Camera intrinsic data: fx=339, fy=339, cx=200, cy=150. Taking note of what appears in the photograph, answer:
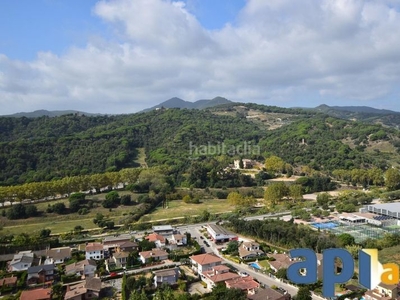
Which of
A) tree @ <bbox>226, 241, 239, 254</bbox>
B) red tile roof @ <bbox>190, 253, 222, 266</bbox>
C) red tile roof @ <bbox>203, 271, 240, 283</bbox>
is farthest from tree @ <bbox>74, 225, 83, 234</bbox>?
red tile roof @ <bbox>203, 271, 240, 283</bbox>

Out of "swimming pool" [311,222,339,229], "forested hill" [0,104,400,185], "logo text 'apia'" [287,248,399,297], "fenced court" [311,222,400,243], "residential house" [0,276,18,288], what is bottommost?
"residential house" [0,276,18,288]

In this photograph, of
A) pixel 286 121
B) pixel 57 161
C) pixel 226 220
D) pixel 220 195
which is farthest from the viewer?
pixel 286 121

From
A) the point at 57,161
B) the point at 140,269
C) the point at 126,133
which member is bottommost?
the point at 140,269

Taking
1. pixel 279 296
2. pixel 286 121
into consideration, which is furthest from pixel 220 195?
pixel 286 121

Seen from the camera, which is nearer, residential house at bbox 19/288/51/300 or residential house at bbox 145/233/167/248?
residential house at bbox 19/288/51/300

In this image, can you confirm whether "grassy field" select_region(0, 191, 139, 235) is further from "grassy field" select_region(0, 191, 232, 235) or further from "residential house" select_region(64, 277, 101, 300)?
"residential house" select_region(64, 277, 101, 300)

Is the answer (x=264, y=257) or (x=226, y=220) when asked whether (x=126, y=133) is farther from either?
(x=264, y=257)
